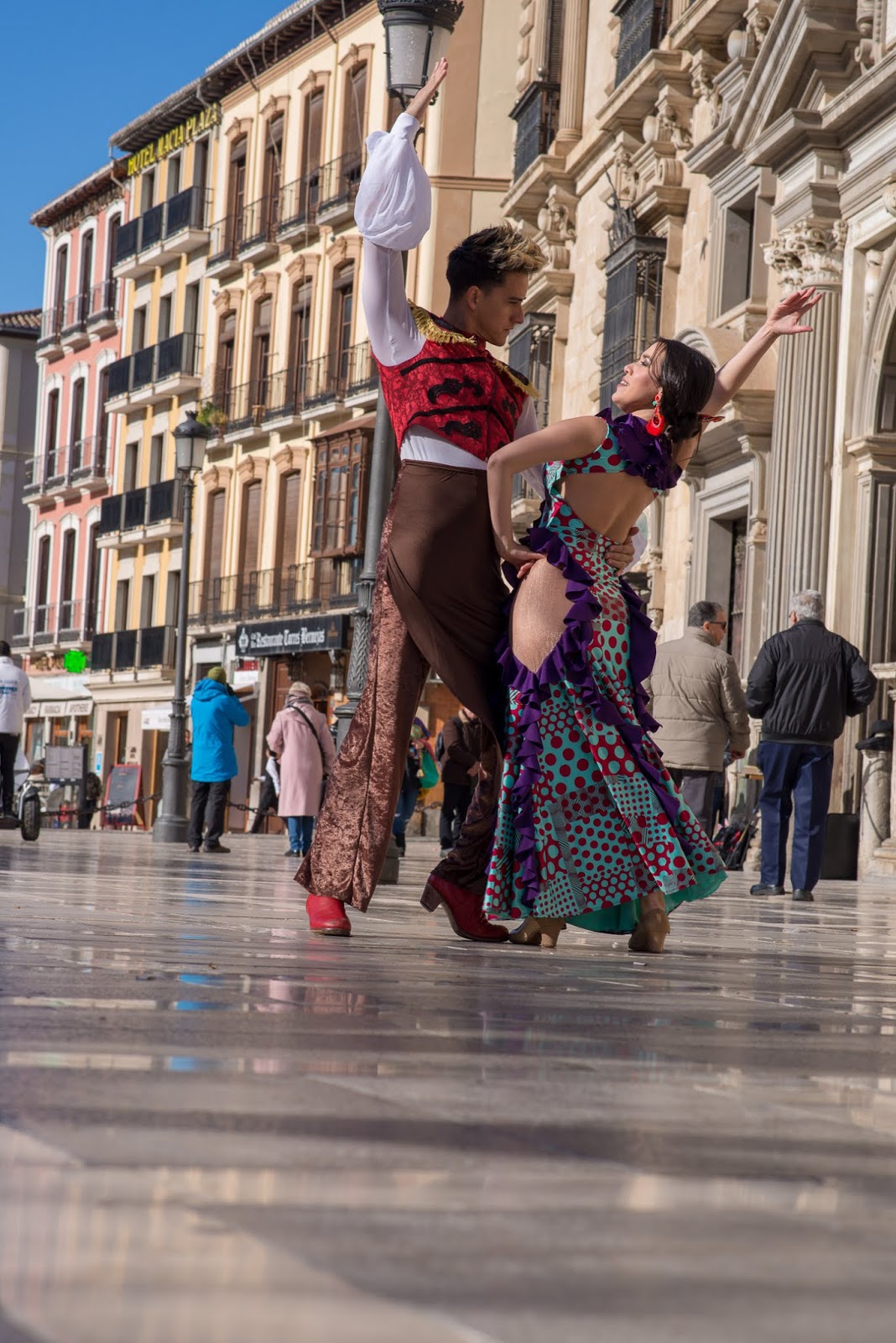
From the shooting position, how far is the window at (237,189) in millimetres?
51469

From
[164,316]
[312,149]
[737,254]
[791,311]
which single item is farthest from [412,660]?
[164,316]

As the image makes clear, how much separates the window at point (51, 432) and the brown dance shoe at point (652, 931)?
58.6 metres

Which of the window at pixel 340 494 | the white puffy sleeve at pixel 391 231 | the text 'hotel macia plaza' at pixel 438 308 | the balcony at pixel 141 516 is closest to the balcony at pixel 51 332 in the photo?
the text 'hotel macia plaza' at pixel 438 308

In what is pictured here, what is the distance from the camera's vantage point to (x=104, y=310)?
196 feet

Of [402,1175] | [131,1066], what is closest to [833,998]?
[131,1066]

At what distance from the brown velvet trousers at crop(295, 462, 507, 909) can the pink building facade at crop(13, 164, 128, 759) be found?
51.2 m

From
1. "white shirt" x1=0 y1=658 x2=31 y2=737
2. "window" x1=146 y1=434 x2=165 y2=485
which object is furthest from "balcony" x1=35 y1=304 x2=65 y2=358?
"white shirt" x1=0 y1=658 x2=31 y2=737

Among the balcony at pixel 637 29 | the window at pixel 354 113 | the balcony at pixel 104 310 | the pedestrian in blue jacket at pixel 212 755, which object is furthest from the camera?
the balcony at pixel 104 310

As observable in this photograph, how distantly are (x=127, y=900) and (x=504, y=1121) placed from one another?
21.1ft

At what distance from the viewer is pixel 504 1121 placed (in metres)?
2.81

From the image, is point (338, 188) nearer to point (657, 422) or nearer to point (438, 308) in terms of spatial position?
point (438, 308)

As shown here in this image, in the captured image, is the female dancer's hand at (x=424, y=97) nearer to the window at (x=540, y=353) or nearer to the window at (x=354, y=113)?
the window at (x=540, y=353)

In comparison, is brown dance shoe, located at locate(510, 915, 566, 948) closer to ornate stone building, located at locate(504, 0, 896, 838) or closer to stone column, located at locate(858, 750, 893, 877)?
stone column, located at locate(858, 750, 893, 877)

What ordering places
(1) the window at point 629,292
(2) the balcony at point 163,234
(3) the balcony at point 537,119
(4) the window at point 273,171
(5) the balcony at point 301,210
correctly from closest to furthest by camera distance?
(1) the window at point 629,292 → (3) the balcony at point 537,119 → (5) the balcony at point 301,210 → (4) the window at point 273,171 → (2) the balcony at point 163,234
